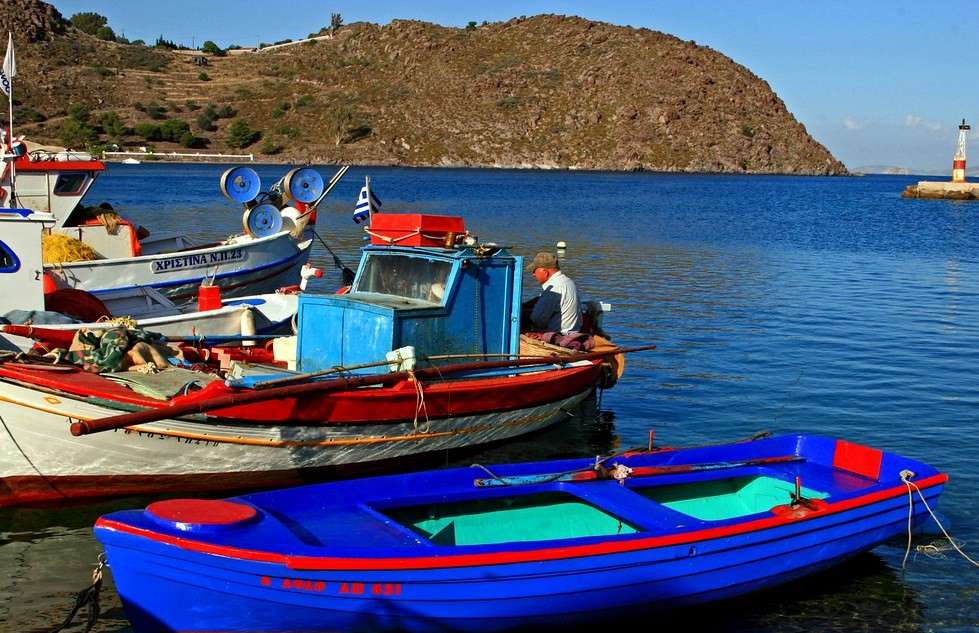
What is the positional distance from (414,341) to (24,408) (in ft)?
13.5

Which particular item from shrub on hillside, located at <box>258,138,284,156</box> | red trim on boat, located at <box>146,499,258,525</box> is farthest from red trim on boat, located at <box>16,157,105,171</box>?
shrub on hillside, located at <box>258,138,284,156</box>

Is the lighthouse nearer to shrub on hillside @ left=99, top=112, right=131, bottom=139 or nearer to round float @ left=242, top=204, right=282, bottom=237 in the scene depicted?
round float @ left=242, top=204, right=282, bottom=237

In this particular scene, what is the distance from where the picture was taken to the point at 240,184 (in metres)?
22.3

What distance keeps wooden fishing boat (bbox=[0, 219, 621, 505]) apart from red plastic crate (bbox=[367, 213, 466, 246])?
272 mm

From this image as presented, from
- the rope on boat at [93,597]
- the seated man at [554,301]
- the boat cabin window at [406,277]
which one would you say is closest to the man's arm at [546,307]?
the seated man at [554,301]

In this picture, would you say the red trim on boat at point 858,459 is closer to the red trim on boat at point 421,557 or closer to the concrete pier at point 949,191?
the red trim on boat at point 421,557

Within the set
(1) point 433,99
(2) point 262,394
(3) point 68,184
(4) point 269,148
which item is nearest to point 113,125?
(4) point 269,148

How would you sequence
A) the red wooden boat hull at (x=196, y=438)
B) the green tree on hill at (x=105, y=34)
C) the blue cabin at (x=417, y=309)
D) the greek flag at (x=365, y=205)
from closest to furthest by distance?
1. the red wooden boat hull at (x=196, y=438)
2. the blue cabin at (x=417, y=309)
3. the greek flag at (x=365, y=205)
4. the green tree on hill at (x=105, y=34)

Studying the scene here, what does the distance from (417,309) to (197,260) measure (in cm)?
1123

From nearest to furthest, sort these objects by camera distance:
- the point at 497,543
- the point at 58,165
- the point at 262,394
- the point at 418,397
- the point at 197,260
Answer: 1. the point at 497,543
2. the point at 262,394
3. the point at 418,397
4. the point at 58,165
5. the point at 197,260

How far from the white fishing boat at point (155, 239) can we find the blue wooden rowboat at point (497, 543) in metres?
11.7

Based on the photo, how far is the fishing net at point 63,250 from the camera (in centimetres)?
1908

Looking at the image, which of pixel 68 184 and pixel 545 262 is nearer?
pixel 545 262

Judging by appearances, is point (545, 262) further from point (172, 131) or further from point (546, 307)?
point (172, 131)
